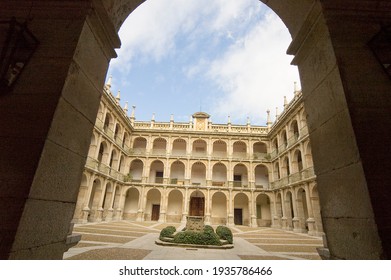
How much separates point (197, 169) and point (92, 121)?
80.9 ft

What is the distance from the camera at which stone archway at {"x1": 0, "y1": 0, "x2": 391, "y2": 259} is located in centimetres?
158

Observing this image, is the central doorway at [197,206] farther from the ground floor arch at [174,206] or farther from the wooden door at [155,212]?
the wooden door at [155,212]

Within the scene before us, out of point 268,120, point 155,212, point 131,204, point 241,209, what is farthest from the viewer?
point 268,120

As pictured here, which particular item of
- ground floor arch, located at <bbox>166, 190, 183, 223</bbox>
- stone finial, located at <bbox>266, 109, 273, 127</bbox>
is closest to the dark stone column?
ground floor arch, located at <bbox>166, 190, 183, 223</bbox>

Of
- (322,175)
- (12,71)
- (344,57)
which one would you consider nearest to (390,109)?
(344,57)

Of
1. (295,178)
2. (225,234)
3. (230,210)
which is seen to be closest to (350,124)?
(225,234)

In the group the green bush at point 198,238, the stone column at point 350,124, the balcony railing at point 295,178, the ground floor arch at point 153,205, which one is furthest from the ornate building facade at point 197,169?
the stone column at point 350,124

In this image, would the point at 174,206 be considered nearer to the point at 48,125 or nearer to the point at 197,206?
the point at 197,206

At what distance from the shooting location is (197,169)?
26.7 m

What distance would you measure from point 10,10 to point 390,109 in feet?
12.5

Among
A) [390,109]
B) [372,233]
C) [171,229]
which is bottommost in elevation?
[171,229]

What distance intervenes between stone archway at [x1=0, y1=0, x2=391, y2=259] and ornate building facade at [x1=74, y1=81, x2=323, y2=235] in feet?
61.3

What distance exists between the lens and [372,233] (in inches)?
60.6
